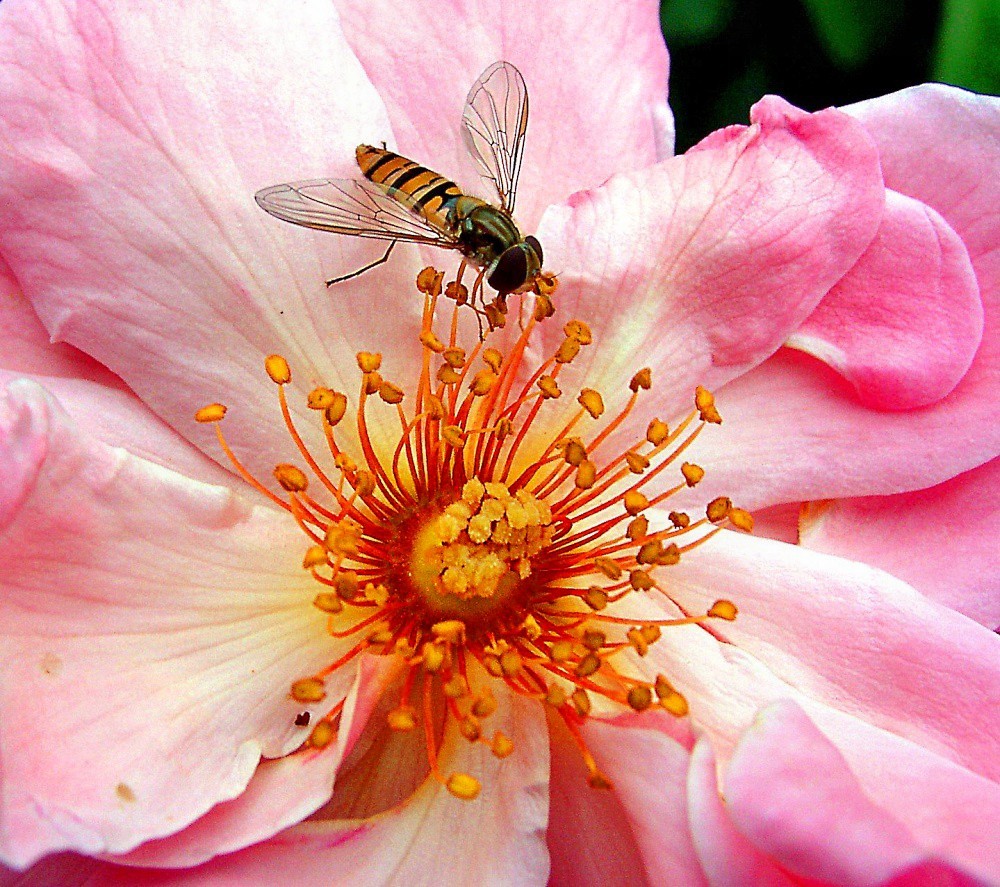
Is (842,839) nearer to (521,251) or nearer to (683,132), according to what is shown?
(521,251)

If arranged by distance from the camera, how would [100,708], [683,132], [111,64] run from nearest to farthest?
[100,708] → [111,64] → [683,132]

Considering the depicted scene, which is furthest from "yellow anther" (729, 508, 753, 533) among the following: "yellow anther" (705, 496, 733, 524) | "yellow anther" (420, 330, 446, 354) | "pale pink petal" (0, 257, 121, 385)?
"pale pink petal" (0, 257, 121, 385)

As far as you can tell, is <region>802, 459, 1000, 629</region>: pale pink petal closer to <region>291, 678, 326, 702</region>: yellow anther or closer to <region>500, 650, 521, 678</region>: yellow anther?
<region>500, 650, 521, 678</region>: yellow anther

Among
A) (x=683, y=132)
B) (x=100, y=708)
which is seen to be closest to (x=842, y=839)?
(x=100, y=708)

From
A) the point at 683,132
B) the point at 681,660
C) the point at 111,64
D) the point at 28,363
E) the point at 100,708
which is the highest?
the point at 111,64

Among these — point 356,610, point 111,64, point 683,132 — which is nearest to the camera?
point 111,64

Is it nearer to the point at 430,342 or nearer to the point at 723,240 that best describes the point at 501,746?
the point at 430,342

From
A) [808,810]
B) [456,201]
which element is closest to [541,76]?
[456,201]

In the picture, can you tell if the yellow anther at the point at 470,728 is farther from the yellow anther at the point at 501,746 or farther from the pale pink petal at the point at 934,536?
the pale pink petal at the point at 934,536
